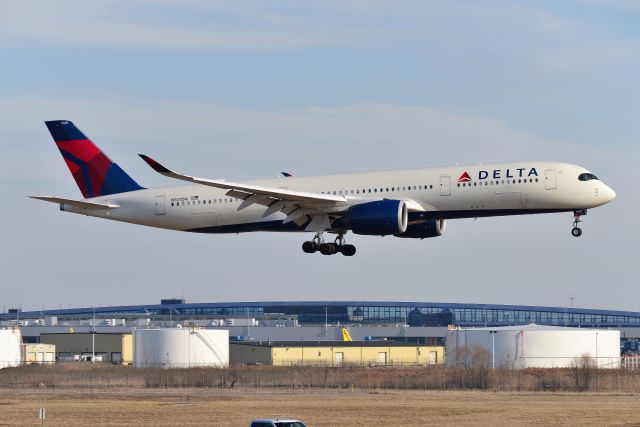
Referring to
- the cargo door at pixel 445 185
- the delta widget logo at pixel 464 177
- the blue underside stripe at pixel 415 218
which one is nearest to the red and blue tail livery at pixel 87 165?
the blue underside stripe at pixel 415 218

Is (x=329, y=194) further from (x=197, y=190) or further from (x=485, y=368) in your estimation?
(x=485, y=368)

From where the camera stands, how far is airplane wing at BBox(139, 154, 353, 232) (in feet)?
227

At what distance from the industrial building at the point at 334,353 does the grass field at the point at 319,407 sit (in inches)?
1249

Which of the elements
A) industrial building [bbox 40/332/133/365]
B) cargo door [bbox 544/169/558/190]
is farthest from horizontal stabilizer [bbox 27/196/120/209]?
industrial building [bbox 40/332/133/365]

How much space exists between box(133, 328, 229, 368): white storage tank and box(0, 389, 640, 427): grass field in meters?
19.7

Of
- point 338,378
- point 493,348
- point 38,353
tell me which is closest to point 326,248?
point 338,378

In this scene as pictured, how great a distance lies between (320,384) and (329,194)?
1021 inches

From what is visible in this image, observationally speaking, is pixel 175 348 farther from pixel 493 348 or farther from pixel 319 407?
pixel 319 407

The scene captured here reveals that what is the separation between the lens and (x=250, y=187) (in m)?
70.1

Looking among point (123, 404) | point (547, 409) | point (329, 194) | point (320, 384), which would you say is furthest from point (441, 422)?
point (320, 384)

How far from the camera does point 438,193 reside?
226 feet

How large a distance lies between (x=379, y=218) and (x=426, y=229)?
7.57 m

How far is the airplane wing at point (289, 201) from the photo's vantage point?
69.2 meters

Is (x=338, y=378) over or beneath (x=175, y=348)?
beneath
